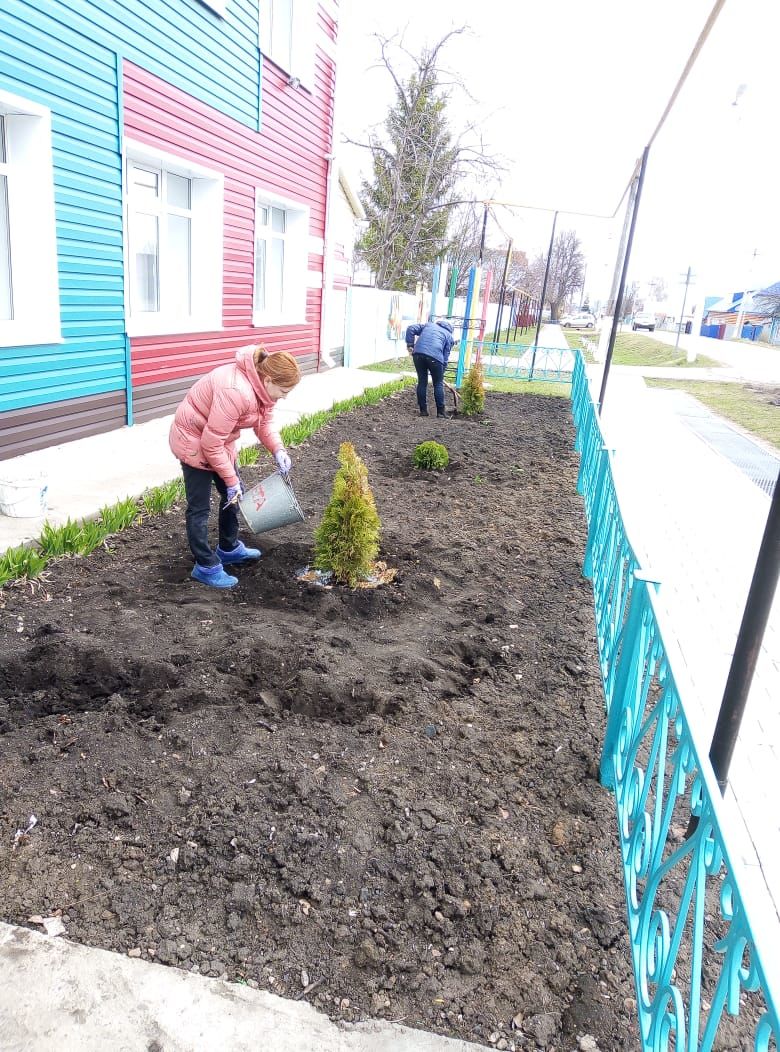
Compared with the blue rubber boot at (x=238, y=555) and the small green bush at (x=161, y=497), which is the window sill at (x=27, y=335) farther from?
the blue rubber boot at (x=238, y=555)

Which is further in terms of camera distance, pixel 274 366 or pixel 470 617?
pixel 470 617

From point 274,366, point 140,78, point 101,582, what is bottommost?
point 101,582

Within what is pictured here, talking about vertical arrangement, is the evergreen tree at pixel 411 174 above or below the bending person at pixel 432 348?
above

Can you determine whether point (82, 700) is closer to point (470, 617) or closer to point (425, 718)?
point (425, 718)

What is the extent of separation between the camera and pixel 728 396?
16.5m

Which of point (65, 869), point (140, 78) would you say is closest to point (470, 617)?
point (65, 869)

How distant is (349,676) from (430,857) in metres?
1.01

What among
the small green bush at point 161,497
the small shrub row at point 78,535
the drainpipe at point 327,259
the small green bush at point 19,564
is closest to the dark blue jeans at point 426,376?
the drainpipe at point 327,259

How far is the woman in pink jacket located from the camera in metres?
3.69

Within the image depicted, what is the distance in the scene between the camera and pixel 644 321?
233 feet

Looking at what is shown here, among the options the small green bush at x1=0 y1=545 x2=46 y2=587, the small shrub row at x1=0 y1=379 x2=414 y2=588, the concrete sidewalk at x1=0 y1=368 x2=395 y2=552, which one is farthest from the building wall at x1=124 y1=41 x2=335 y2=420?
the small green bush at x1=0 y1=545 x2=46 y2=587

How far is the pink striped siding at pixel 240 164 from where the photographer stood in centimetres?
769

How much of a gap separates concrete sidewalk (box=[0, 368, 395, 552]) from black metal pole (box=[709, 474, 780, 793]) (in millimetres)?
3792

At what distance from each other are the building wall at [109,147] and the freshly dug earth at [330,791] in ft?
9.23
